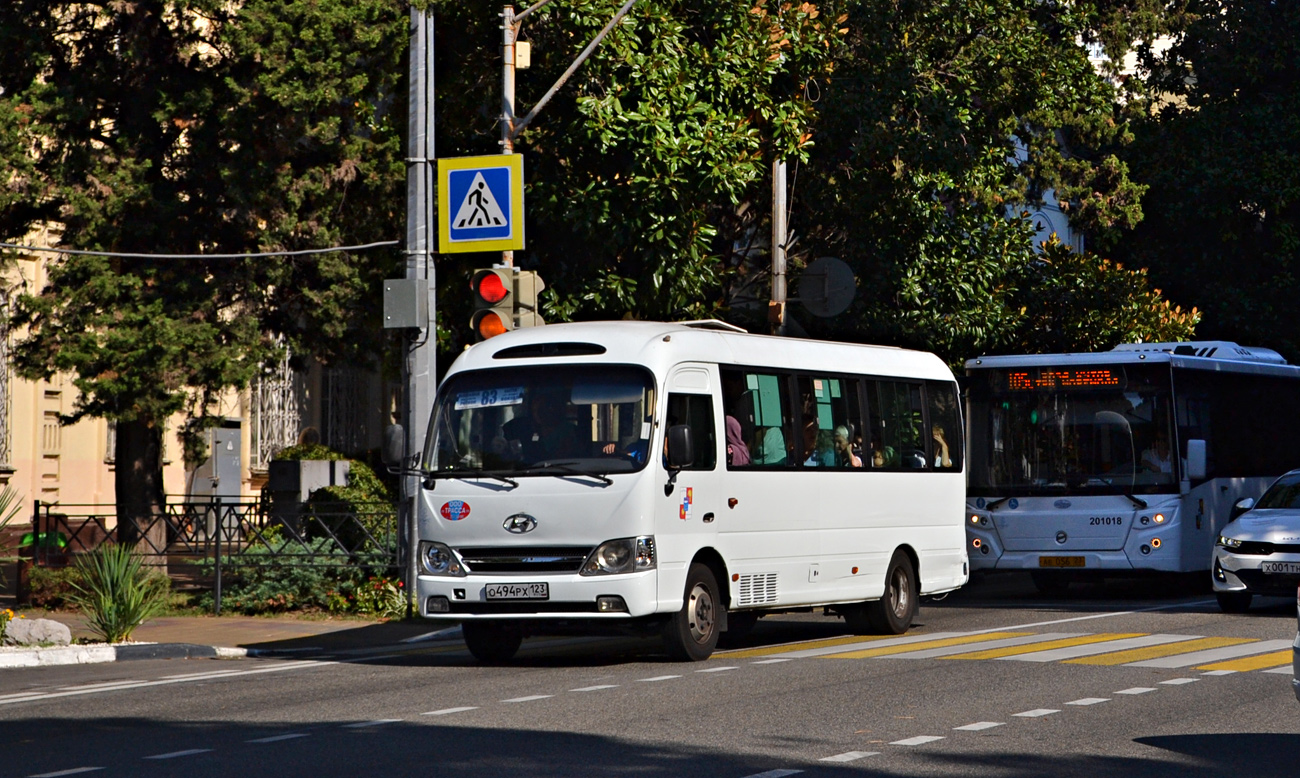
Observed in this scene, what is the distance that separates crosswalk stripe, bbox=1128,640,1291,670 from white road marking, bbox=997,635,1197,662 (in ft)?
1.96

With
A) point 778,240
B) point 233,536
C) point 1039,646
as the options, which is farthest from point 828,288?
point 1039,646

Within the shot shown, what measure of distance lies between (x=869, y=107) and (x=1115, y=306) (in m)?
7.24

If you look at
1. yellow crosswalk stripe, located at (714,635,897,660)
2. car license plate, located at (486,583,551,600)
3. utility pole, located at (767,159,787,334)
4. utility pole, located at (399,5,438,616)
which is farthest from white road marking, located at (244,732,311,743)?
utility pole, located at (767,159,787,334)

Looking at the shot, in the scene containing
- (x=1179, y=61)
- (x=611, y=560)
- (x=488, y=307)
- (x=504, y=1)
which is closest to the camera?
(x=611, y=560)

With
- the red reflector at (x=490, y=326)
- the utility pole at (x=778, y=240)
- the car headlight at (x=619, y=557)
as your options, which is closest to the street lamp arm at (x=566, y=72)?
the red reflector at (x=490, y=326)

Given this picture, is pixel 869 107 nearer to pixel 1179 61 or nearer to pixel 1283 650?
pixel 1283 650

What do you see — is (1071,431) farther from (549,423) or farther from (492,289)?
(549,423)

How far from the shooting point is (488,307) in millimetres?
17594

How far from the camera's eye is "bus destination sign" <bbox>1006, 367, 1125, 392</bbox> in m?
22.3

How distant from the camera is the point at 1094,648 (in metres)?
15.5

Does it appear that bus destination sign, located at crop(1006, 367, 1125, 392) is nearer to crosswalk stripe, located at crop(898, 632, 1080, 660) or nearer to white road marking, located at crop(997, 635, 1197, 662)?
crosswalk stripe, located at crop(898, 632, 1080, 660)

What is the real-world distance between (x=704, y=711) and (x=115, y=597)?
753 cm

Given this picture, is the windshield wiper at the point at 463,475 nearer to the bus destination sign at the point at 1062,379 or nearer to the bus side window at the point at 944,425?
the bus side window at the point at 944,425

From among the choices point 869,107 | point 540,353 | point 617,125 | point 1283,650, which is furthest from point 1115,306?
point 540,353
